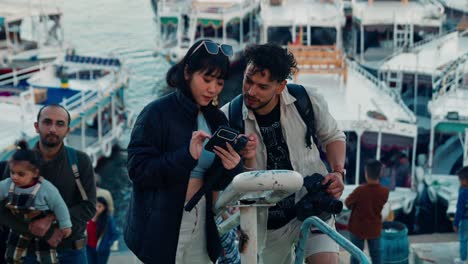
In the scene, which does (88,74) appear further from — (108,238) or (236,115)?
(236,115)

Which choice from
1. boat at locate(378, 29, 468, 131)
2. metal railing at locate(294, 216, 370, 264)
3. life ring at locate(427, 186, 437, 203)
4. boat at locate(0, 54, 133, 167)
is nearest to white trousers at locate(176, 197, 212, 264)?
metal railing at locate(294, 216, 370, 264)

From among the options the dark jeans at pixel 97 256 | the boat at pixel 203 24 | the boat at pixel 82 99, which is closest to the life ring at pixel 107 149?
the boat at pixel 82 99

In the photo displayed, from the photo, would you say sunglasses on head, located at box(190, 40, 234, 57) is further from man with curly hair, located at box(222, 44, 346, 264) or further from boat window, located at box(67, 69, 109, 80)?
boat window, located at box(67, 69, 109, 80)

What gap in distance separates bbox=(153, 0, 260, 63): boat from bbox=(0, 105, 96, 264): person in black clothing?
64.8ft

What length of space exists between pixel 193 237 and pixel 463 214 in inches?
192

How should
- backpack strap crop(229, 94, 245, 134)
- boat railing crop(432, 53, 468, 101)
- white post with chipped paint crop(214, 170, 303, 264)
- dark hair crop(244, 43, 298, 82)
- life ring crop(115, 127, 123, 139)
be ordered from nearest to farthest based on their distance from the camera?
white post with chipped paint crop(214, 170, 303, 264) < dark hair crop(244, 43, 298, 82) < backpack strap crop(229, 94, 245, 134) < boat railing crop(432, 53, 468, 101) < life ring crop(115, 127, 123, 139)

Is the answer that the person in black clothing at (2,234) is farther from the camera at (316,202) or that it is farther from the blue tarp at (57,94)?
A: the blue tarp at (57,94)

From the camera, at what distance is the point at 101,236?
686 centimetres

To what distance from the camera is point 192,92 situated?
3.19m

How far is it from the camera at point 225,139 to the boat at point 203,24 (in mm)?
21127

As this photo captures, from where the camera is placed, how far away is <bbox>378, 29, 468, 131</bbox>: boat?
60.3 ft

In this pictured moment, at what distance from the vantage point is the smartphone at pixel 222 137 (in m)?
2.84

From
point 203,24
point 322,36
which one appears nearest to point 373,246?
point 203,24

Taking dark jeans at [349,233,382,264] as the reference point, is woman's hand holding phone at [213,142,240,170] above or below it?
above
